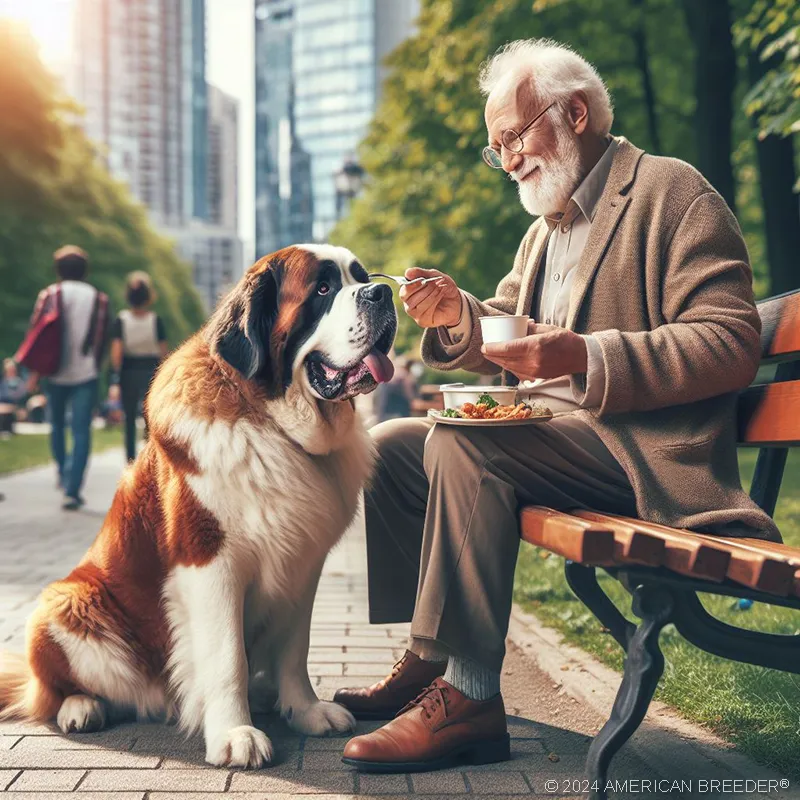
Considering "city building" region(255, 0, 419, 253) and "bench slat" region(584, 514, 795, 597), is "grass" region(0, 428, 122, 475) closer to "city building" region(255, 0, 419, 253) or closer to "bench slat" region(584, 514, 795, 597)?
"bench slat" region(584, 514, 795, 597)

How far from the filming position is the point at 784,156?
1197 cm

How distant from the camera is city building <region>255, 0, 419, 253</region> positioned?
132000mm

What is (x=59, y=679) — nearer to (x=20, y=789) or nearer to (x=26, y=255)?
(x=20, y=789)

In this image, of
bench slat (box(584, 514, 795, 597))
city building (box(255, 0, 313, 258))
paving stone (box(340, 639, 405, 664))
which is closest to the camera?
bench slat (box(584, 514, 795, 597))

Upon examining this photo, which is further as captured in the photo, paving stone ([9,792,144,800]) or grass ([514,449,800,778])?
grass ([514,449,800,778])

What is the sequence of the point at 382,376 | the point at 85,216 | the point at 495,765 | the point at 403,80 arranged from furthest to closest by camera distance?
the point at 85,216
the point at 403,80
the point at 382,376
the point at 495,765

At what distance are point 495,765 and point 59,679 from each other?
139 cm

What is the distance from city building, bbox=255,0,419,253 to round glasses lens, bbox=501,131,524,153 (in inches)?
4968

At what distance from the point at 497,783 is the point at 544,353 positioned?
3.89ft

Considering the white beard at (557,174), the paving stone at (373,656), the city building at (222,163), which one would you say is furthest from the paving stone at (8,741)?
the city building at (222,163)

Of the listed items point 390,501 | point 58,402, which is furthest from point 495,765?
point 58,402

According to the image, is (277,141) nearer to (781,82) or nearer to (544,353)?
(781,82)

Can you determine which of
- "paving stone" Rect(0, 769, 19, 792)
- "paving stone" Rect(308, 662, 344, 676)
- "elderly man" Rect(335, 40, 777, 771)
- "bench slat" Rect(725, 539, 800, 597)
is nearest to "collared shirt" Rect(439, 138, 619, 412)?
"elderly man" Rect(335, 40, 777, 771)

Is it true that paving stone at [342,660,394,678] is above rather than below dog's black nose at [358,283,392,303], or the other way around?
below
